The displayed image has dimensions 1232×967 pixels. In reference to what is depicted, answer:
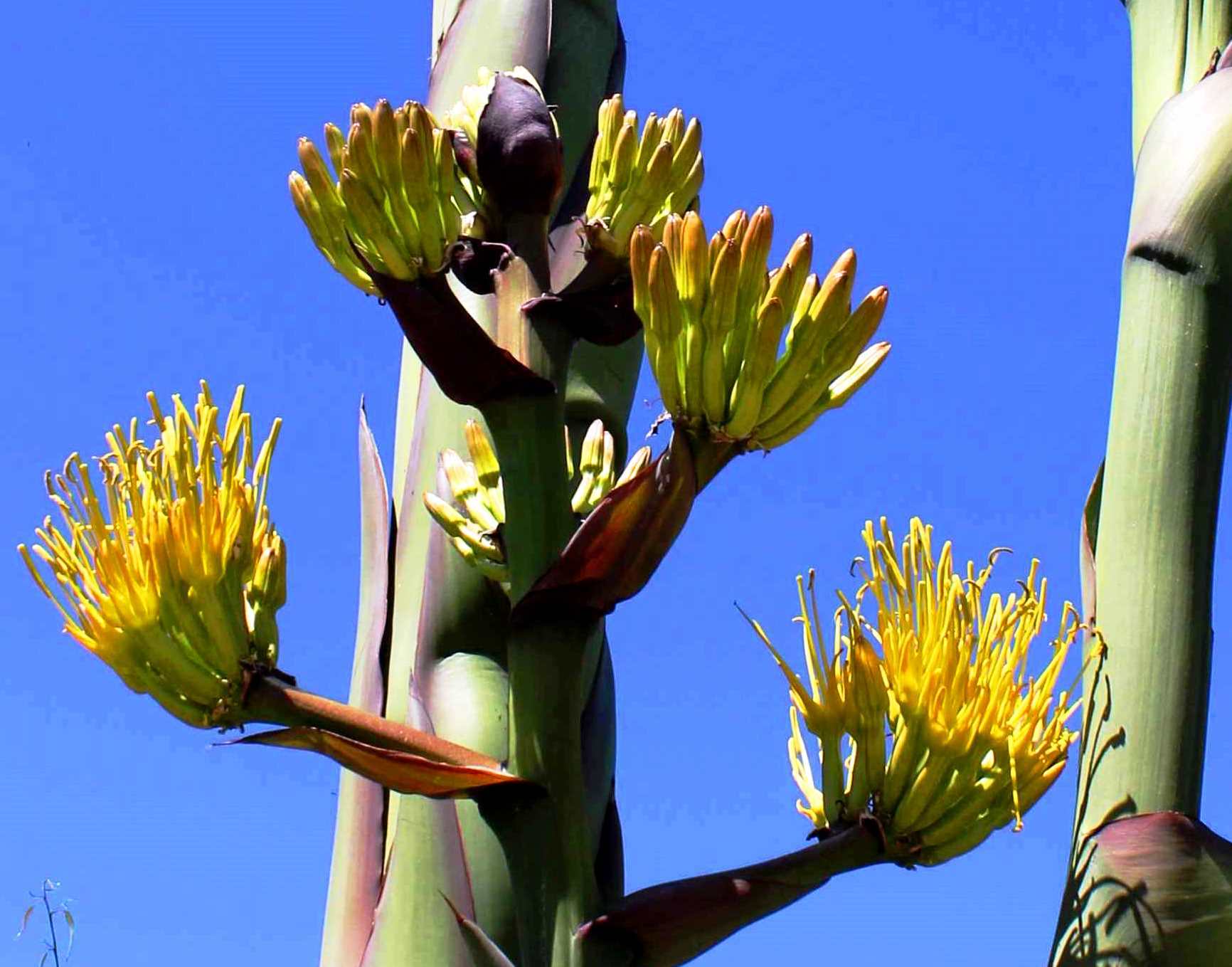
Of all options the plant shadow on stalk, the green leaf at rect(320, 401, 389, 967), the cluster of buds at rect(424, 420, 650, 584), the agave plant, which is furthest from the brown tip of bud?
the plant shadow on stalk

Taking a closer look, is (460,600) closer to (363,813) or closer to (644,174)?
(363,813)

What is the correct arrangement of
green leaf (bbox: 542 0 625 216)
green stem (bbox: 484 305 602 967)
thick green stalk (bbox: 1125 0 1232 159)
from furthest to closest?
green leaf (bbox: 542 0 625 216)
thick green stalk (bbox: 1125 0 1232 159)
green stem (bbox: 484 305 602 967)

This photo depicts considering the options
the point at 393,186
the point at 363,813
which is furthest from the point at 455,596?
the point at 393,186

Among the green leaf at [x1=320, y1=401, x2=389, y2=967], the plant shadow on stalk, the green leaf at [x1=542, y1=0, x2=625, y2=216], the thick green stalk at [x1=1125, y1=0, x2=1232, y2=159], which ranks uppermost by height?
the green leaf at [x1=542, y1=0, x2=625, y2=216]

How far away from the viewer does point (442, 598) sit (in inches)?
54.1

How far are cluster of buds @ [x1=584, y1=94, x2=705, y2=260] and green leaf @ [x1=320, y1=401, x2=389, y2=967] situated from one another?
1.15 ft

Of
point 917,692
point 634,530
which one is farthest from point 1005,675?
point 634,530

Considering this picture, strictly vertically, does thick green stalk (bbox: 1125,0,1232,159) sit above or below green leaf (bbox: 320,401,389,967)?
above

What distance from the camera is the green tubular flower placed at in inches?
47.9

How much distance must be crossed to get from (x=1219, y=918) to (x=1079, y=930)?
83 mm

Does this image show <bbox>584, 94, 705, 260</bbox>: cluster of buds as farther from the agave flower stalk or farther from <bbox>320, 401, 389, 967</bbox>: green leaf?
<bbox>320, 401, 389, 967</bbox>: green leaf

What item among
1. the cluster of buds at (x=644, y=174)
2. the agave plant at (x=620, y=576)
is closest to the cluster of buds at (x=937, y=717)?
the agave plant at (x=620, y=576)

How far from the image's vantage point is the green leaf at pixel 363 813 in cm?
134

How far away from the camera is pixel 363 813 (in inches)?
53.8
